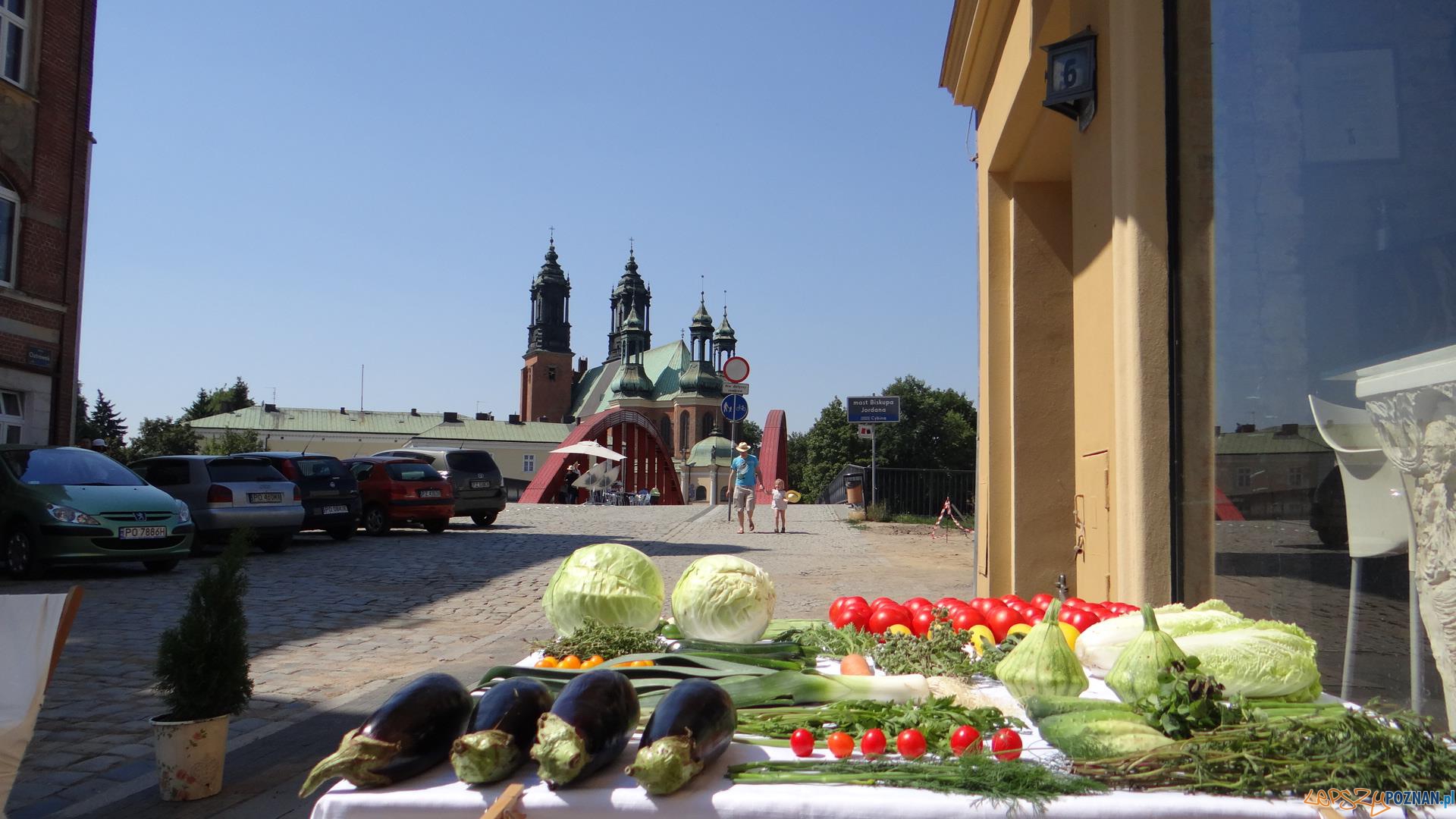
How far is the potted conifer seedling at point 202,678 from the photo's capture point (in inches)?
158

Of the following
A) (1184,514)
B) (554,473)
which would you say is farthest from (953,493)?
(1184,514)

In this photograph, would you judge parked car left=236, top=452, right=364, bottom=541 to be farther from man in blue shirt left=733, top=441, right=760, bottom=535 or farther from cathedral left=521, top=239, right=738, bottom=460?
cathedral left=521, top=239, right=738, bottom=460

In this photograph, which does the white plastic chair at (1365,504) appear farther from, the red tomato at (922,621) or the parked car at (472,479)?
the parked car at (472,479)

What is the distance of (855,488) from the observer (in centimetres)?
3212


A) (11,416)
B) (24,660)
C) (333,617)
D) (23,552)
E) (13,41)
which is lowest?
(333,617)

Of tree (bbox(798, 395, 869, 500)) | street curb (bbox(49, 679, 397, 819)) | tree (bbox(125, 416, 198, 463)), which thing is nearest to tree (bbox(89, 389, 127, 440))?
→ tree (bbox(125, 416, 198, 463))

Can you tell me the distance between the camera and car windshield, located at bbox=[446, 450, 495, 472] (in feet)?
75.4

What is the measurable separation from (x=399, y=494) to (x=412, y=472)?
0.57 metres

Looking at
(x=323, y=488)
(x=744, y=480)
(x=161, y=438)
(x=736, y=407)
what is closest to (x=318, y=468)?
(x=323, y=488)

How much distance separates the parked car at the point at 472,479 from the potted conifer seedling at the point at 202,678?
61.5ft

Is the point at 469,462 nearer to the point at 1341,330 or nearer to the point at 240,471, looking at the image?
the point at 240,471

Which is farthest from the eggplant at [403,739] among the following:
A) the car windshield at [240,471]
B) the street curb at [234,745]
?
the car windshield at [240,471]

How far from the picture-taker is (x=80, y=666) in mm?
7062

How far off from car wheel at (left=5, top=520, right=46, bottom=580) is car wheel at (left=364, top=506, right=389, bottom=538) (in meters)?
8.59
